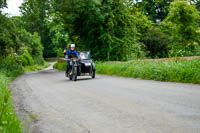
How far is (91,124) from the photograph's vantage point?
5.66 m

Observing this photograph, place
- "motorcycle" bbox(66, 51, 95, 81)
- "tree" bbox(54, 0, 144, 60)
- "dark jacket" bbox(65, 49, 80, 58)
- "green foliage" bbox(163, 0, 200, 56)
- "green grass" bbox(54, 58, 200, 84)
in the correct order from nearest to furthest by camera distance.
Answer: "green grass" bbox(54, 58, 200, 84)
"motorcycle" bbox(66, 51, 95, 81)
"dark jacket" bbox(65, 49, 80, 58)
"tree" bbox(54, 0, 144, 60)
"green foliage" bbox(163, 0, 200, 56)

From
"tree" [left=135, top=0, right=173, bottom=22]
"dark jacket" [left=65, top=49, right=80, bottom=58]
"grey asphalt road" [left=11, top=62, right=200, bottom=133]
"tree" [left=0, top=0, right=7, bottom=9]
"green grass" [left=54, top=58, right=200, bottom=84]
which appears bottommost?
"grey asphalt road" [left=11, top=62, right=200, bottom=133]

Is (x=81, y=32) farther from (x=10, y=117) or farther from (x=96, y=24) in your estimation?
Result: (x=10, y=117)

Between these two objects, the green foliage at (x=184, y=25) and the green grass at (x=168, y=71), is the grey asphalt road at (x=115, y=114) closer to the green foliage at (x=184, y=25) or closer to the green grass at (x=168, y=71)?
the green grass at (x=168, y=71)

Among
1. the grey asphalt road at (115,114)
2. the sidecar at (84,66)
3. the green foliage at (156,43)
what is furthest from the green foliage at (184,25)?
the grey asphalt road at (115,114)

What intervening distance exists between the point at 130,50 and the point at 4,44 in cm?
1052

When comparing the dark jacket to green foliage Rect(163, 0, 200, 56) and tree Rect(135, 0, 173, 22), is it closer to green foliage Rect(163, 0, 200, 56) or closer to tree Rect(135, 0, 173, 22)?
green foliage Rect(163, 0, 200, 56)

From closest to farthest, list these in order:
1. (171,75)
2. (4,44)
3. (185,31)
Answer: (171,75) < (4,44) < (185,31)

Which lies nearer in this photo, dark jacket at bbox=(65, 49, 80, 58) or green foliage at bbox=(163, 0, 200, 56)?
dark jacket at bbox=(65, 49, 80, 58)

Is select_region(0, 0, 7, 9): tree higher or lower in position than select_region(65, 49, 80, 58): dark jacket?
higher

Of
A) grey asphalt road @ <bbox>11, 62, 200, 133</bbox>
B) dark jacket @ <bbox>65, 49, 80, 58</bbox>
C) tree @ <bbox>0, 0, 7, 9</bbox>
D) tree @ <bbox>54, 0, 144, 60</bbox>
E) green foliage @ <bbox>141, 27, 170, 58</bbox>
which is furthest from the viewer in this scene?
green foliage @ <bbox>141, 27, 170, 58</bbox>

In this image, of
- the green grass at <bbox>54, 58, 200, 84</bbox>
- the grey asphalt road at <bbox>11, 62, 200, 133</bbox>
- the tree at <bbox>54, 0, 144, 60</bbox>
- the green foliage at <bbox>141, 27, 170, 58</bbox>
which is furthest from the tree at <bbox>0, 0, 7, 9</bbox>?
the green foliage at <bbox>141, 27, 170, 58</bbox>

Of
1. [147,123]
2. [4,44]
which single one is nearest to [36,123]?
[147,123]

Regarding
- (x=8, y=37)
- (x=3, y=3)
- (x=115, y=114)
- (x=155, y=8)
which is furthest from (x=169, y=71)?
(x=155, y=8)
